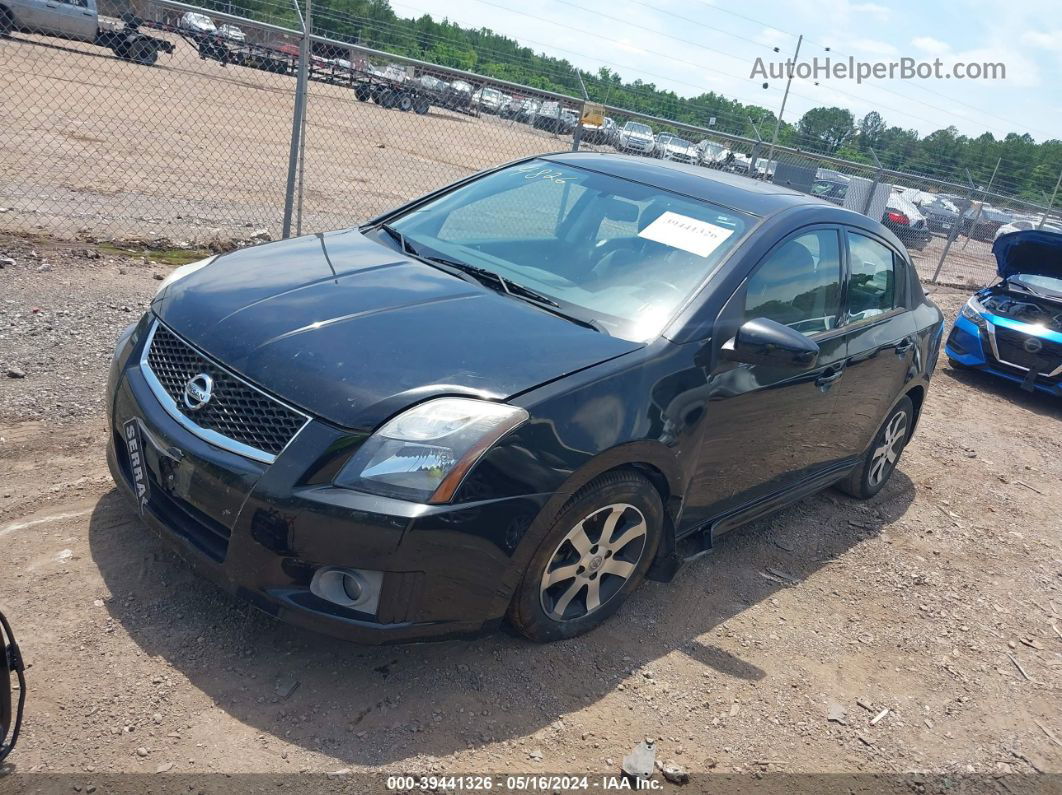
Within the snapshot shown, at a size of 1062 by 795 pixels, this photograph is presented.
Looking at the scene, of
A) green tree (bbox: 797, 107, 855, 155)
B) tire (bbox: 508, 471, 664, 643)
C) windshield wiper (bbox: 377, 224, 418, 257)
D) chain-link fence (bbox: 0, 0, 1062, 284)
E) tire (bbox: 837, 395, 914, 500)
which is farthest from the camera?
green tree (bbox: 797, 107, 855, 155)

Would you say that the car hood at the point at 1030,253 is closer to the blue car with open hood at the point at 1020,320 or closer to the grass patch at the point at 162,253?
the blue car with open hood at the point at 1020,320

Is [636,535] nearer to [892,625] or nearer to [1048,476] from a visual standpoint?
[892,625]

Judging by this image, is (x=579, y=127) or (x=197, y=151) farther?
(x=197, y=151)

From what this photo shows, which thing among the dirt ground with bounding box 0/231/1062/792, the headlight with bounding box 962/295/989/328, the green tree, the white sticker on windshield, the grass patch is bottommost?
the dirt ground with bounding box 0/231/1062/792

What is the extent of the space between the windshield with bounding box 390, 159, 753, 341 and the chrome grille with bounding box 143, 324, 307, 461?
1.22 meters

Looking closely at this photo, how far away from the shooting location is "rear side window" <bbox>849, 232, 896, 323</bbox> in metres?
4.45

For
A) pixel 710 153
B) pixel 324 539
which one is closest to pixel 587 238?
pixel 324 539

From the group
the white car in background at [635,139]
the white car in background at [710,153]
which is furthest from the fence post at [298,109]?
the white car in background at [710,153]

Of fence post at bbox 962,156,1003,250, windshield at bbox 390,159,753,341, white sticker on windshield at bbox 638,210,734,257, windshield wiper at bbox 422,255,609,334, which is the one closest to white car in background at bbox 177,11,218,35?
windshield at bbox 390,159,753,341

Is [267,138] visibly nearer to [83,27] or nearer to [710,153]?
[83,27]

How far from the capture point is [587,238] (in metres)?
3.95

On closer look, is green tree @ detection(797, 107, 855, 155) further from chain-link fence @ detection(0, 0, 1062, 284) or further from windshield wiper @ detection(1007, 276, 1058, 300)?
windshield wiper @ detection(1007, 276, 1058, 300)

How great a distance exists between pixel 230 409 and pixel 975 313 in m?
8.61

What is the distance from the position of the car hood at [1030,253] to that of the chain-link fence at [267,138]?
10.6ft
